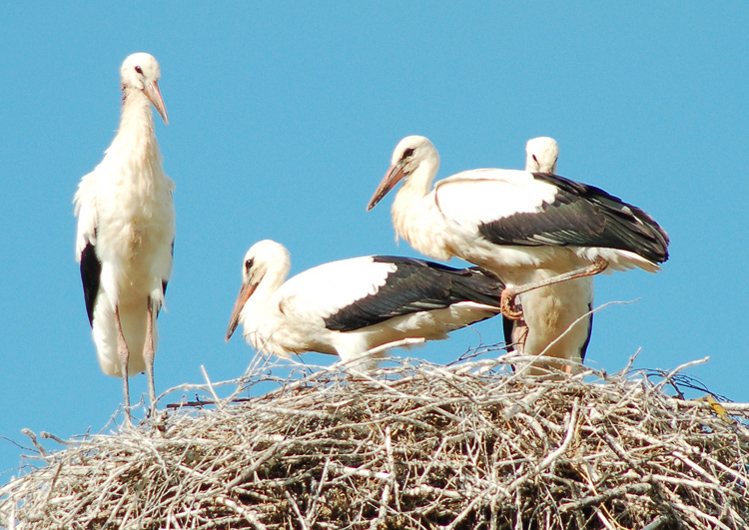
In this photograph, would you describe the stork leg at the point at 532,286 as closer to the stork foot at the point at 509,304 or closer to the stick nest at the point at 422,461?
the stork foot at the point at 509,304

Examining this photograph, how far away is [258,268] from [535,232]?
246 cm

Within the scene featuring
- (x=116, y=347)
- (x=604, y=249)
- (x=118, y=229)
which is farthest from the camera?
(x=116, y=347)

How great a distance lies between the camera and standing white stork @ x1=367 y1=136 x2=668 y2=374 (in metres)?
7.40

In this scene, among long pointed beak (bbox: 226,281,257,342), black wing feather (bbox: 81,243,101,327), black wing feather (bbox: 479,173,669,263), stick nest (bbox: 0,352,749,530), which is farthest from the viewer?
long pointed beak (bbox: 226,281,257,342)

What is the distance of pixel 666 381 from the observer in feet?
20.3

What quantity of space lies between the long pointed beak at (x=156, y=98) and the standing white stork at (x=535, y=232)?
153 cm

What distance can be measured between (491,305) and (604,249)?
0.95m

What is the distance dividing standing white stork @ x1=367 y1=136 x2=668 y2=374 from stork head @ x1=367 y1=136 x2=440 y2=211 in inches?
13.5

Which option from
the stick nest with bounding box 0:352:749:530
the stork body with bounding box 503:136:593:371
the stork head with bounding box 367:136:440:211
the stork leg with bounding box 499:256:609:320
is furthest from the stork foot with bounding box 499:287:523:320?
the stick nest with bounding box 0:352:749:530

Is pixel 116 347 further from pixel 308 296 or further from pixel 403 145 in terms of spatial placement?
pixel 403 145

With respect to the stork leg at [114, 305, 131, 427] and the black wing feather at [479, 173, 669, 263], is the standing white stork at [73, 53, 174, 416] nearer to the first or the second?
the stork leg at [114, 305, 131, 427]

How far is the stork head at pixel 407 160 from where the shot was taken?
8.62 meters

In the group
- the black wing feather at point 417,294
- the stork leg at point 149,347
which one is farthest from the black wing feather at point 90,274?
the black wing feather at point 417,294

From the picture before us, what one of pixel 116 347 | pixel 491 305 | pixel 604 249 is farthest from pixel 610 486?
pixel 116 347
